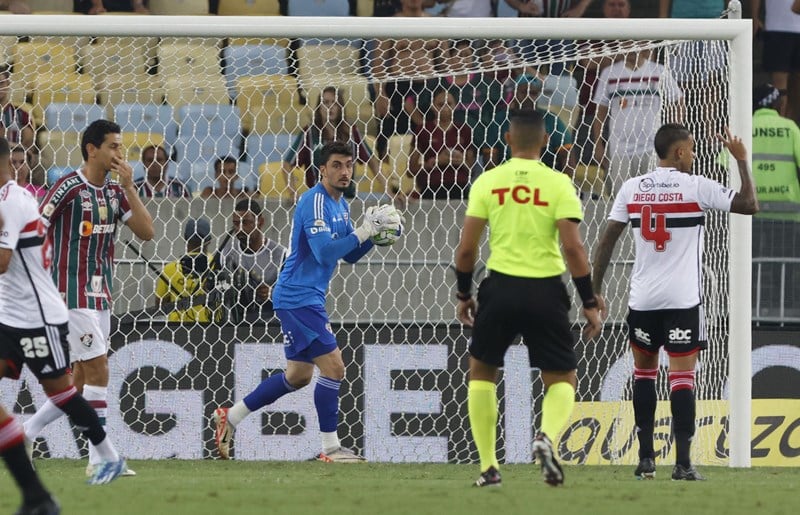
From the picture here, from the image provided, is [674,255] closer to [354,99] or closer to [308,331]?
[308,331]

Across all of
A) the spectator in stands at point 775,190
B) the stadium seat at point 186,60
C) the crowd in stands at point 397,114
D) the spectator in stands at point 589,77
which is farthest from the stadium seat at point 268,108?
the spectator in stands at point 775,190

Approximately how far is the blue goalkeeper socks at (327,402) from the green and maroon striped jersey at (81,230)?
5.04ft

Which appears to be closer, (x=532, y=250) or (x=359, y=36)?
(x=532, y=250)

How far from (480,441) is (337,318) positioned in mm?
3791

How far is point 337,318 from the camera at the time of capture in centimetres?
1037

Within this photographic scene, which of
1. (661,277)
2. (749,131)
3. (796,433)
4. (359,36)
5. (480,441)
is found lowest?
(796,433)

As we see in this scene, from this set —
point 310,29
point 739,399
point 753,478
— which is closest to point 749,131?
point 739,399

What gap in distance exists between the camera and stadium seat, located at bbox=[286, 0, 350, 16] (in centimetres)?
1452

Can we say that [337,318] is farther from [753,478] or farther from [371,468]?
[753,478]

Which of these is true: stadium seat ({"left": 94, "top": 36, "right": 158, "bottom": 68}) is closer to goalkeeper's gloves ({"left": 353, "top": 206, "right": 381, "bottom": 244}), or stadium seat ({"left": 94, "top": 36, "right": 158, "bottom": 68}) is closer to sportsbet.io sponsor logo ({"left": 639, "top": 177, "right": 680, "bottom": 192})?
goalkeeper's gloves ({"left": 353, "top": 206, "right": 381, "bottom": 244})

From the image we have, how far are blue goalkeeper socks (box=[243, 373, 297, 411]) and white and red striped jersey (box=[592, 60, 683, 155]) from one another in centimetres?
314

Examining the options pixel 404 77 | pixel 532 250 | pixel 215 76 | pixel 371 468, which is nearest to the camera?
pixel 532 250

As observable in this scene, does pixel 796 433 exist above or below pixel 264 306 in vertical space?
below

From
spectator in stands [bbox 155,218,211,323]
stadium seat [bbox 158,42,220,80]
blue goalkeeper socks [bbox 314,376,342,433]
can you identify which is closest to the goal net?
spectator in stands [bbox 155,218,211,323]
